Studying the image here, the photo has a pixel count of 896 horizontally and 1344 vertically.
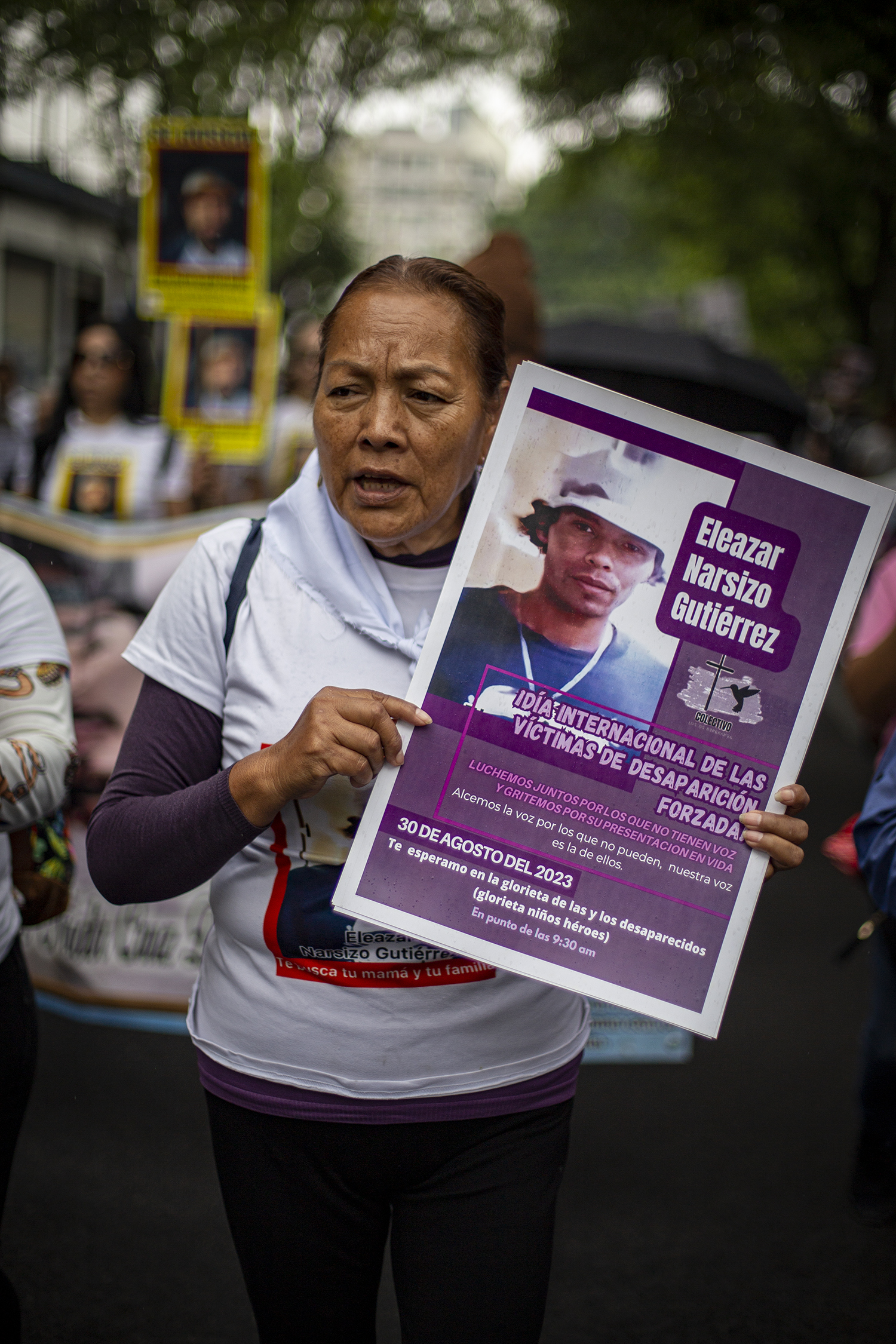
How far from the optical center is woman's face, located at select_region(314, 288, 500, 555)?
64.8 inches

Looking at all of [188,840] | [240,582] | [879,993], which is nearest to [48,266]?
[879,993]

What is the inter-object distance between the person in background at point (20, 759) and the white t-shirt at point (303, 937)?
36 cm

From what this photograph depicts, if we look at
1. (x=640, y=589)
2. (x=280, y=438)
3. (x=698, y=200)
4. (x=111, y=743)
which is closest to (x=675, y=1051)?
(x=111, y=743)

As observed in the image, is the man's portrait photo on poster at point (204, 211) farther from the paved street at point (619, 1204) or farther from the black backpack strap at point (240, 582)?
the black backpack strap at point (240, 582)

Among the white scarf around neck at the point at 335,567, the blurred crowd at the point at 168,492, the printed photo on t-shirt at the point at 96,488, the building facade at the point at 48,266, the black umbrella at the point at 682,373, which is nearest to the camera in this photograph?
the white scarf around neck at the point at 335,567

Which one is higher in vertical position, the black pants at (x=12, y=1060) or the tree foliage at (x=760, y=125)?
the tree foliage at (x=760, y=125)

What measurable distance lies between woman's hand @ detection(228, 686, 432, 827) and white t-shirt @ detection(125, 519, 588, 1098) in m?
0.13

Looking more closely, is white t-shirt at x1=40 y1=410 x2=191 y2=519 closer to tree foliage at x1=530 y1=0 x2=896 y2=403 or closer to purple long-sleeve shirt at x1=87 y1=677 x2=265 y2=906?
purple long-sleeve shirt at x1=87 y1=677 x2=265 y2=906

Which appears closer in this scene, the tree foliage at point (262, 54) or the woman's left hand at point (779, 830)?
the woman's left hand at point (779, 830)

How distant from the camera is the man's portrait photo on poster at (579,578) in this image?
62.2 inches

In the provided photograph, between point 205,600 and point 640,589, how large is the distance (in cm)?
57

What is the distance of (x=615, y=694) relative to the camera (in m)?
1.58

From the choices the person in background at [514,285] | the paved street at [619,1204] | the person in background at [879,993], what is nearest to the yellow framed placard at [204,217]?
the person in background at [514,285]

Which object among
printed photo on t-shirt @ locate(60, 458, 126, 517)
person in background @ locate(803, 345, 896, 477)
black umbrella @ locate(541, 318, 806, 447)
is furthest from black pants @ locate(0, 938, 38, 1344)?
person in background @ locate(803, 345, 896, 477)
